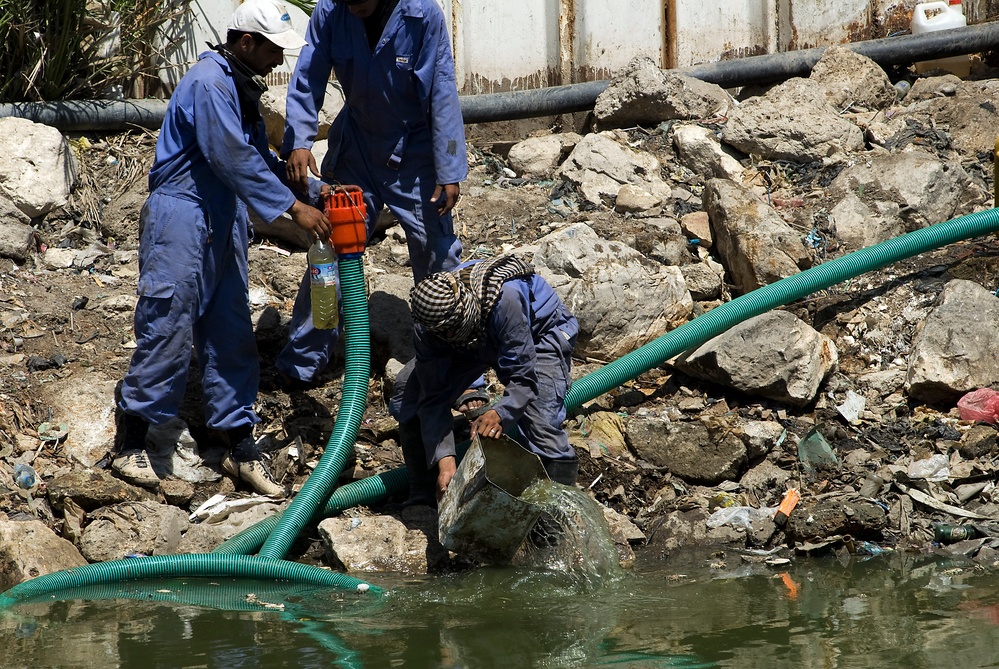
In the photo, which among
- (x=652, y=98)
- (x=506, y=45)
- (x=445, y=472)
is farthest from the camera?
(x=506, y=45)

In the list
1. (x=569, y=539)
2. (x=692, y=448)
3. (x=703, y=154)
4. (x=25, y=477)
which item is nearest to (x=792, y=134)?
(x=703, y=154)

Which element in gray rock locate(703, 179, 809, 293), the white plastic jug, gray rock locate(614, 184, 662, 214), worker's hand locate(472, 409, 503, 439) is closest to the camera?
worker's hand locate(472, 409, 503, 439)

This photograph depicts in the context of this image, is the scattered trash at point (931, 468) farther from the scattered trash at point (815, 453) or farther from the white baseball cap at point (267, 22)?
the white baseball cap at point (267, 22)

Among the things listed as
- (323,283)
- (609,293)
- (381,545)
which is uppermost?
(323,283)

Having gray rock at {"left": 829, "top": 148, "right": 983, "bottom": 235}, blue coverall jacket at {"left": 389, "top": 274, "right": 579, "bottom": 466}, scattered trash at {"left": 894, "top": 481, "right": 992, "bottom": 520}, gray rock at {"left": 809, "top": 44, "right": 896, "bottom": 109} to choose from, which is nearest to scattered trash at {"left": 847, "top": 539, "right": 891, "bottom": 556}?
scattered trash at {"left": 894, "top": 481, "right": 992, "bottom": 520}

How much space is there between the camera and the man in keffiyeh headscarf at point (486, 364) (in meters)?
4.13

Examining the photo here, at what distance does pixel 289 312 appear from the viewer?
596 cm

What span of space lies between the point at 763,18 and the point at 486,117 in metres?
2.33

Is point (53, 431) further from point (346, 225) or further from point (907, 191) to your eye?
point (907, 191)

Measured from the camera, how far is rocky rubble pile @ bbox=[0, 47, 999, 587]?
4.66 metres

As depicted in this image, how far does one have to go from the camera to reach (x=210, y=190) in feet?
15.8

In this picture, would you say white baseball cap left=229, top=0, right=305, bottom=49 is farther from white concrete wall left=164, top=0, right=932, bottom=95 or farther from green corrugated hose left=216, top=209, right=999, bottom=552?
white concrete wall left=164, top=0, right=932, bottom=95

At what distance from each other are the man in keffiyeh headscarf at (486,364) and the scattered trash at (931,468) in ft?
5.28

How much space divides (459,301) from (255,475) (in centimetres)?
157
